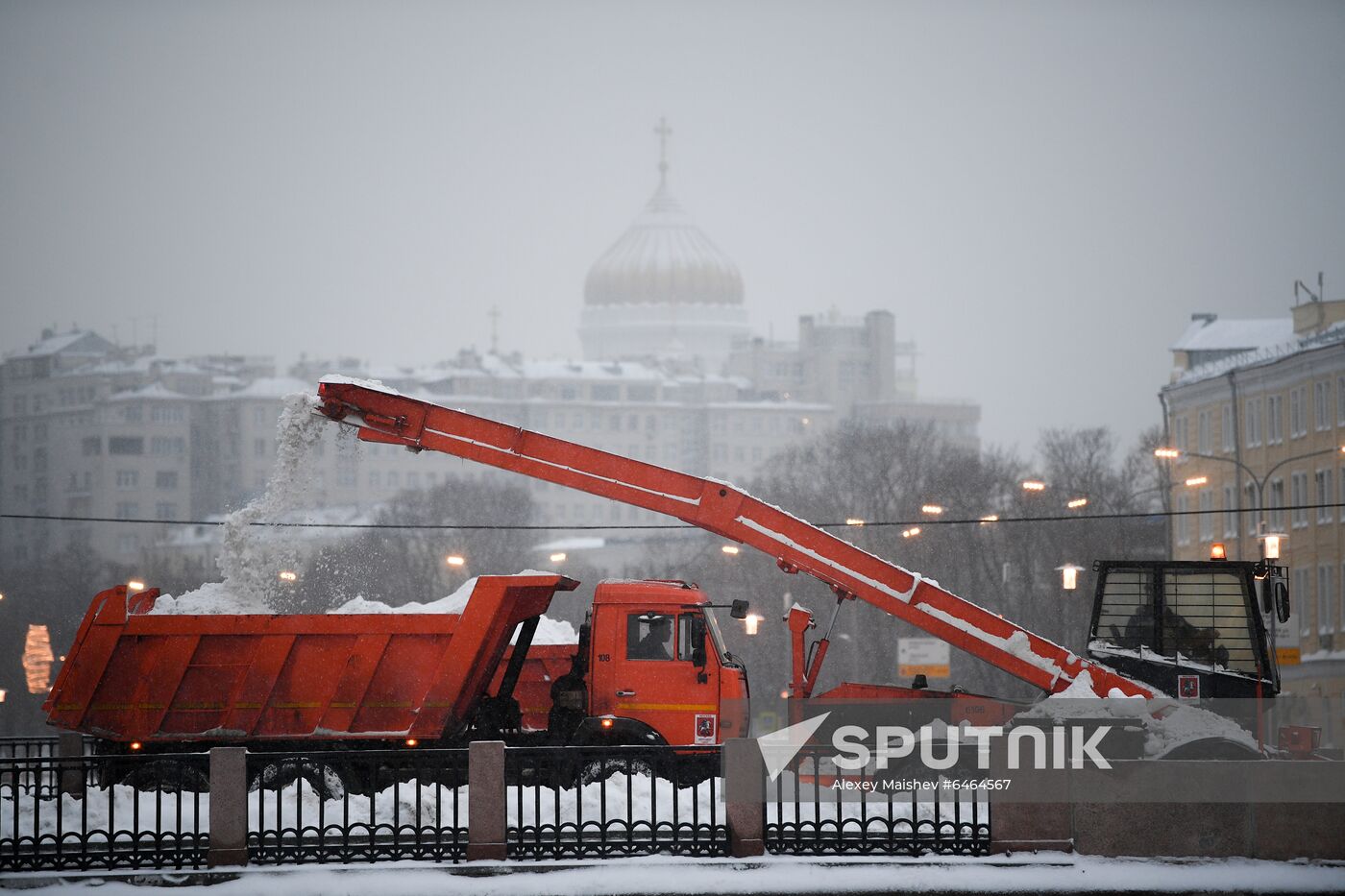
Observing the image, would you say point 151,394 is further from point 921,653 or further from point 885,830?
point 885,830

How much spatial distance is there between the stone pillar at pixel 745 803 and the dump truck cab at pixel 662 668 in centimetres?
477

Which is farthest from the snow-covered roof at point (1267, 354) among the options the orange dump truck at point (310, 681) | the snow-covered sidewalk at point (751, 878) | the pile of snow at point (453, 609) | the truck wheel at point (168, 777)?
the truck wheel at point (168, 777)

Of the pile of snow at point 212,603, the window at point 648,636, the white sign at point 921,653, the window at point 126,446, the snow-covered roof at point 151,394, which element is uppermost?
the snow-covered roof at point 151,394

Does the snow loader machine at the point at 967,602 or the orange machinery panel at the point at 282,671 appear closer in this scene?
the snow loader machine at the point at 967,602

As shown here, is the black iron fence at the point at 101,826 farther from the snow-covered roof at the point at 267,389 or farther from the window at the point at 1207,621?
the snow-covered roof at the point at 267,389

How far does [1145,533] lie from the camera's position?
76250 millimetres

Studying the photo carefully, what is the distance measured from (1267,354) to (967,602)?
43013 mm

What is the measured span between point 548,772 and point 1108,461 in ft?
260

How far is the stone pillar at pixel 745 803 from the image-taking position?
67.8 ft

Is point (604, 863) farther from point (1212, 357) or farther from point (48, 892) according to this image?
point (1212, 357)

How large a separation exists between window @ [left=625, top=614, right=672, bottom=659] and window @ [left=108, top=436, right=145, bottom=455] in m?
144

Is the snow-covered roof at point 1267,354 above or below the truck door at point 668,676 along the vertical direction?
above

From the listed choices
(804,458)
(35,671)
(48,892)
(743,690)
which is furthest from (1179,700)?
(804,458)

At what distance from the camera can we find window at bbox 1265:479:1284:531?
63.6 metres
